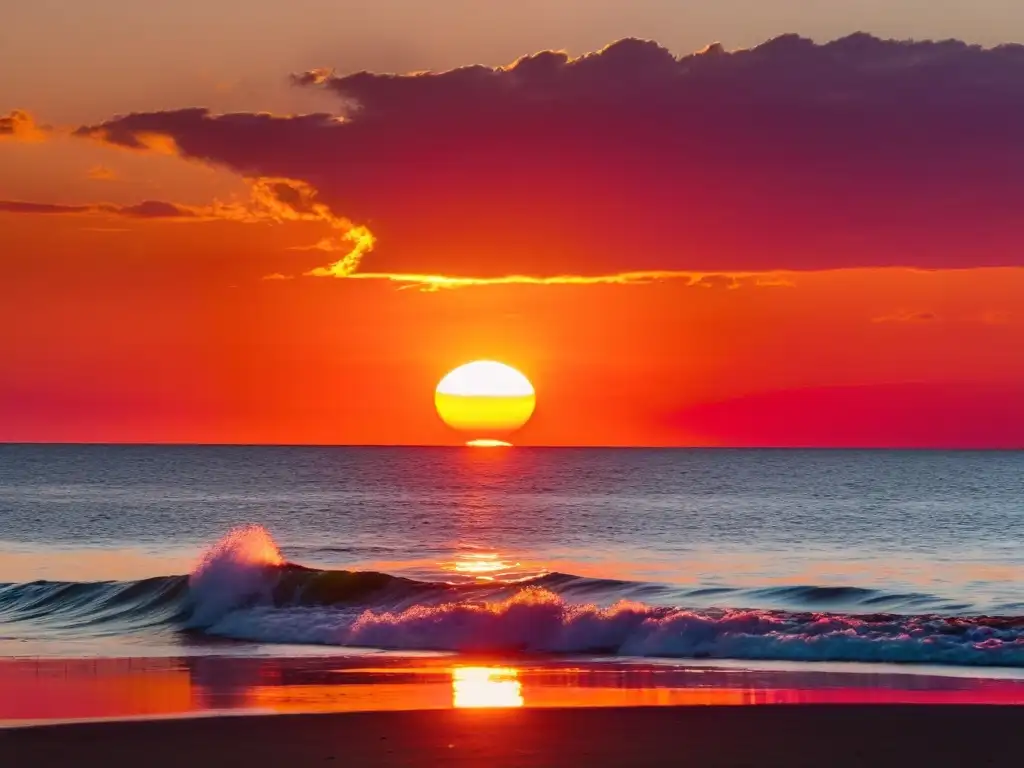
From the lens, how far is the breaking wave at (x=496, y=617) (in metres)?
26.5

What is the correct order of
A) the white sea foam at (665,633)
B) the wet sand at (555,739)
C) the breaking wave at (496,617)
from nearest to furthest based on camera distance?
the wet sand at (555,739) < the white sea foam at (665,633) < the breaking wave at (496,617)

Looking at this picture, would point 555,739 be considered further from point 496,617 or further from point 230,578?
point 230,578

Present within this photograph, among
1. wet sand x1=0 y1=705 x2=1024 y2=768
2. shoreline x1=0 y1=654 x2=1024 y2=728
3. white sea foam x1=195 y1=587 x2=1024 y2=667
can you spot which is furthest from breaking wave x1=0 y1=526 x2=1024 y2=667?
wet sand x1=0 y1=705 x2=1024 y2=768

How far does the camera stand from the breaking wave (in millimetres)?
26453

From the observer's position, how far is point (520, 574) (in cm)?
4247

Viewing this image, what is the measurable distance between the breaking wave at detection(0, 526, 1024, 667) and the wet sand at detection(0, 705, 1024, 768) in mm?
8615

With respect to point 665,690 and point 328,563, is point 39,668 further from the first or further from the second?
point 328,563

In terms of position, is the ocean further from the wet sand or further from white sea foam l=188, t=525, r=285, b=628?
the wet sand

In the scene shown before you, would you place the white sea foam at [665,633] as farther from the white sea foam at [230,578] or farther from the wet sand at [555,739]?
the wet sand at [555,739]

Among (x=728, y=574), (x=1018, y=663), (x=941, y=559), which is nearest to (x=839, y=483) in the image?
(x=941, y=559)

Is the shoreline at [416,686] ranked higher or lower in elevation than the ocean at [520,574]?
lower

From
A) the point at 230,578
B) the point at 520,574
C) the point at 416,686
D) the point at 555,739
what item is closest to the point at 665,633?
the point at 416,686

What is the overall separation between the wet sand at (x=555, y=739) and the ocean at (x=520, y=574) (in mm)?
9070

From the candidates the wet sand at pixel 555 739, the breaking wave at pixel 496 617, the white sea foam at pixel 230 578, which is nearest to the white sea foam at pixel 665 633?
the breaking wave at pixel 496 617
